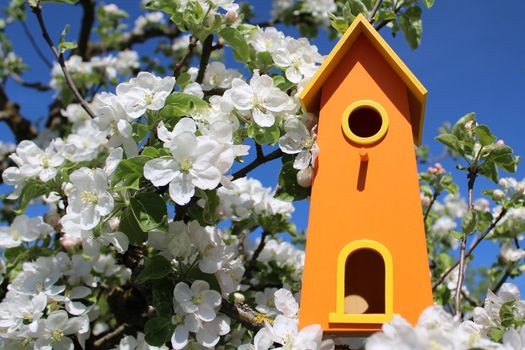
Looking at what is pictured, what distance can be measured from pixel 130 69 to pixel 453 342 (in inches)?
157

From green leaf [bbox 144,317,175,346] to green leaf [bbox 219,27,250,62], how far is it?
0.90m

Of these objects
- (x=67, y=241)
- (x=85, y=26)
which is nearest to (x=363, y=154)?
(x=67, y=241)

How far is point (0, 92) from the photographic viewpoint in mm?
4531

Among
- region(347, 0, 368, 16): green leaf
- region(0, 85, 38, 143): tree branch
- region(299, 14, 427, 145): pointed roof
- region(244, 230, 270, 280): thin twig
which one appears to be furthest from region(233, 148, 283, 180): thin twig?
region(0, 85, 38, 143): tree branch

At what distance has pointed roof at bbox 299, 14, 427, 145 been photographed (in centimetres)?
154

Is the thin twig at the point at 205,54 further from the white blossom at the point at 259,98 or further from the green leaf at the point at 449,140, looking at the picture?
the green leaf at the point at 449,140

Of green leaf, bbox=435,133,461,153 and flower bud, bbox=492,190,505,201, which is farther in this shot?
flower bud, bbox=492,190,505,201

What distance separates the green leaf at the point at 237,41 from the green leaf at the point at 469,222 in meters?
0.88

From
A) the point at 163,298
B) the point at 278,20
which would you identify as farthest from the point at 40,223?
the point at 278,20

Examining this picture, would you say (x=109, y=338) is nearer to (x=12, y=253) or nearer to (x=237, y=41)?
(x=12, y=253)

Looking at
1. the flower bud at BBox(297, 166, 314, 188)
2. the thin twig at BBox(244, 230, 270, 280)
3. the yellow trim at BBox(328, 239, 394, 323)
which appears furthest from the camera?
the thin twig at BBox(244, 230, 270, 280)

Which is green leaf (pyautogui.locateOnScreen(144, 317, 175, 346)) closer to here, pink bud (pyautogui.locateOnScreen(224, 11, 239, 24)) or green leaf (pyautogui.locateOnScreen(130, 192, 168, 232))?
green leaf (pyautogui.locateOnScreen(130, 192, 168, 232))

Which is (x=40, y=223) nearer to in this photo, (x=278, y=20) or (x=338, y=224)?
(x=338, y=224)

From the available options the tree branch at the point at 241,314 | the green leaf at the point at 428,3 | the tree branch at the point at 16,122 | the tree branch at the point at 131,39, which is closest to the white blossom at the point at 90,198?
the tree branch at the point at 241,314
